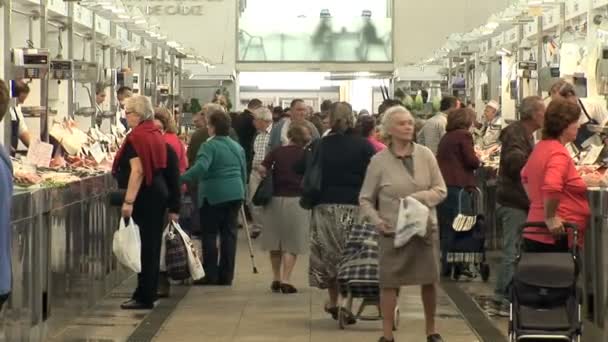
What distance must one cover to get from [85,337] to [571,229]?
3332mm

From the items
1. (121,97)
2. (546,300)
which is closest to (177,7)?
(121,97)

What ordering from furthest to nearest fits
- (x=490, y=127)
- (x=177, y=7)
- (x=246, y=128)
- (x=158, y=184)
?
(x=177, y=7) → (x=246, y=128) → (x=490, y=127) → (x=158, y=184)

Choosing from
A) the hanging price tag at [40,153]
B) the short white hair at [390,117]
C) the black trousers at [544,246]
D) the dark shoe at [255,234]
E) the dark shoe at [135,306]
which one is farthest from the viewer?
the dark shoe at [255,234]

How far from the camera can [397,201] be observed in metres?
8.51

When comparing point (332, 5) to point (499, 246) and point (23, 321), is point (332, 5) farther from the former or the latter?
point (23, 321)

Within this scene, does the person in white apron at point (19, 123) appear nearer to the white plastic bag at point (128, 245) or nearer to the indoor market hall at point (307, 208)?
the indoor market hall at point (307, 208)

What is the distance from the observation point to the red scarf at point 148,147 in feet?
34.9

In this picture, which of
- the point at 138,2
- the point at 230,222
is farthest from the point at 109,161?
the point at 138,2

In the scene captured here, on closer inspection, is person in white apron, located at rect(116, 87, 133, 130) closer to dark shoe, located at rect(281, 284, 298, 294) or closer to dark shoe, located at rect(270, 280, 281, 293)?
dark shoe, located at rect(270, 280, 281, 293)

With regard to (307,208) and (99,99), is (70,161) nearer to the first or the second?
(307,208)

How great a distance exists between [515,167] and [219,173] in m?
3.07

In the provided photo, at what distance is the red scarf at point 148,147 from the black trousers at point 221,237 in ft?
5.37

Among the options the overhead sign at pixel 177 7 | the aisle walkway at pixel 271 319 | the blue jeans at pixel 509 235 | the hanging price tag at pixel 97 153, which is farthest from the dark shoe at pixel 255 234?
the overhead sign at pixel 177 7

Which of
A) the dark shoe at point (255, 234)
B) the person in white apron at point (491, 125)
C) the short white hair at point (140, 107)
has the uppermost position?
the short white hair at point (140, 107)
